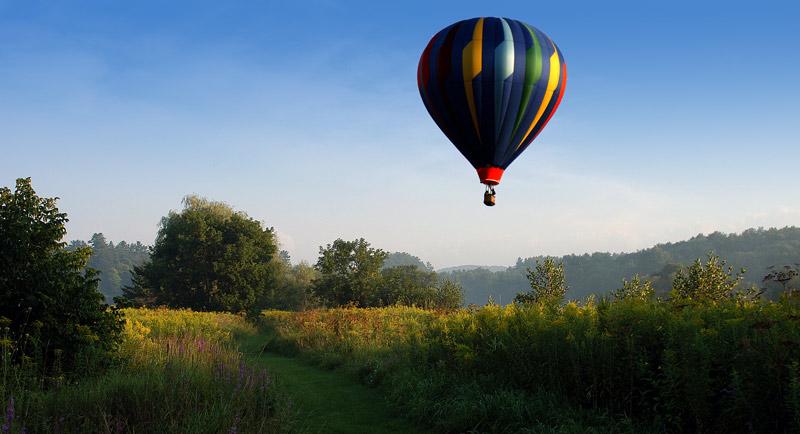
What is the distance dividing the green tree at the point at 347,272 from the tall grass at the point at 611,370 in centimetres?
2689

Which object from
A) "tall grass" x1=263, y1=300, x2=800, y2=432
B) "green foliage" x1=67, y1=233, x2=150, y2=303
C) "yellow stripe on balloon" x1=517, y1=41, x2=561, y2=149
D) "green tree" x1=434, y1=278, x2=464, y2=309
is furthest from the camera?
"green foliage" x1=67, y1=233, x2=150, y2=303

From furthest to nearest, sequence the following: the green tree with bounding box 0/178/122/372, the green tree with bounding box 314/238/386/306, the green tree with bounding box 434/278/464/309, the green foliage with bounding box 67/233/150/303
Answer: the green foliage with bounding box 67/233/150/303 → the green tree with bounding box 434/278/464/309 → the green tree with bounding box 314/238/386/306 → the green tree with bounding box 0/178/122/372

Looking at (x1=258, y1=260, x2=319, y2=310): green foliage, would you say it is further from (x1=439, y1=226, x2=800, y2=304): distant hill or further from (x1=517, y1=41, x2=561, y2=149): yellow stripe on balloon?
(x1=439, y1=226, x2=800, y2=304): distant hill

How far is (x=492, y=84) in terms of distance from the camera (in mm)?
11953

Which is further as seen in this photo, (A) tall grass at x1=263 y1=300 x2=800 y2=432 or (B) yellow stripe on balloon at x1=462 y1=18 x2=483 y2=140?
(B) yellow stripe on balloon at x1=462 y1=18 x2=483 y2=140

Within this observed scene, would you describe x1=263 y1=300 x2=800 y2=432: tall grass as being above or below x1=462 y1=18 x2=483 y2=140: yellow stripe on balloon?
below

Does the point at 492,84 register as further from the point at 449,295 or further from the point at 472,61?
the point at 449,295

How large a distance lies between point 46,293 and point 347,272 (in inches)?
1203

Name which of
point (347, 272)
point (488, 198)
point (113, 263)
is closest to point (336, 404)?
point (488, 198)

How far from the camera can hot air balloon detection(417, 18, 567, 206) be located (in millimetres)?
11945

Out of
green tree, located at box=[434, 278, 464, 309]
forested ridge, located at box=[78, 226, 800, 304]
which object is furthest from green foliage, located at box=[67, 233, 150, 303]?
green tree, located at box=[434, 278, 464, 309]

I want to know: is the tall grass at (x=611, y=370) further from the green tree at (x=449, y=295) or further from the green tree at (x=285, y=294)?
the green tree at (x=285, y=294)

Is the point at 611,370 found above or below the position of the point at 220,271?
below

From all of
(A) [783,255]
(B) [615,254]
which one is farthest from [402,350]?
(B) [615,254]
